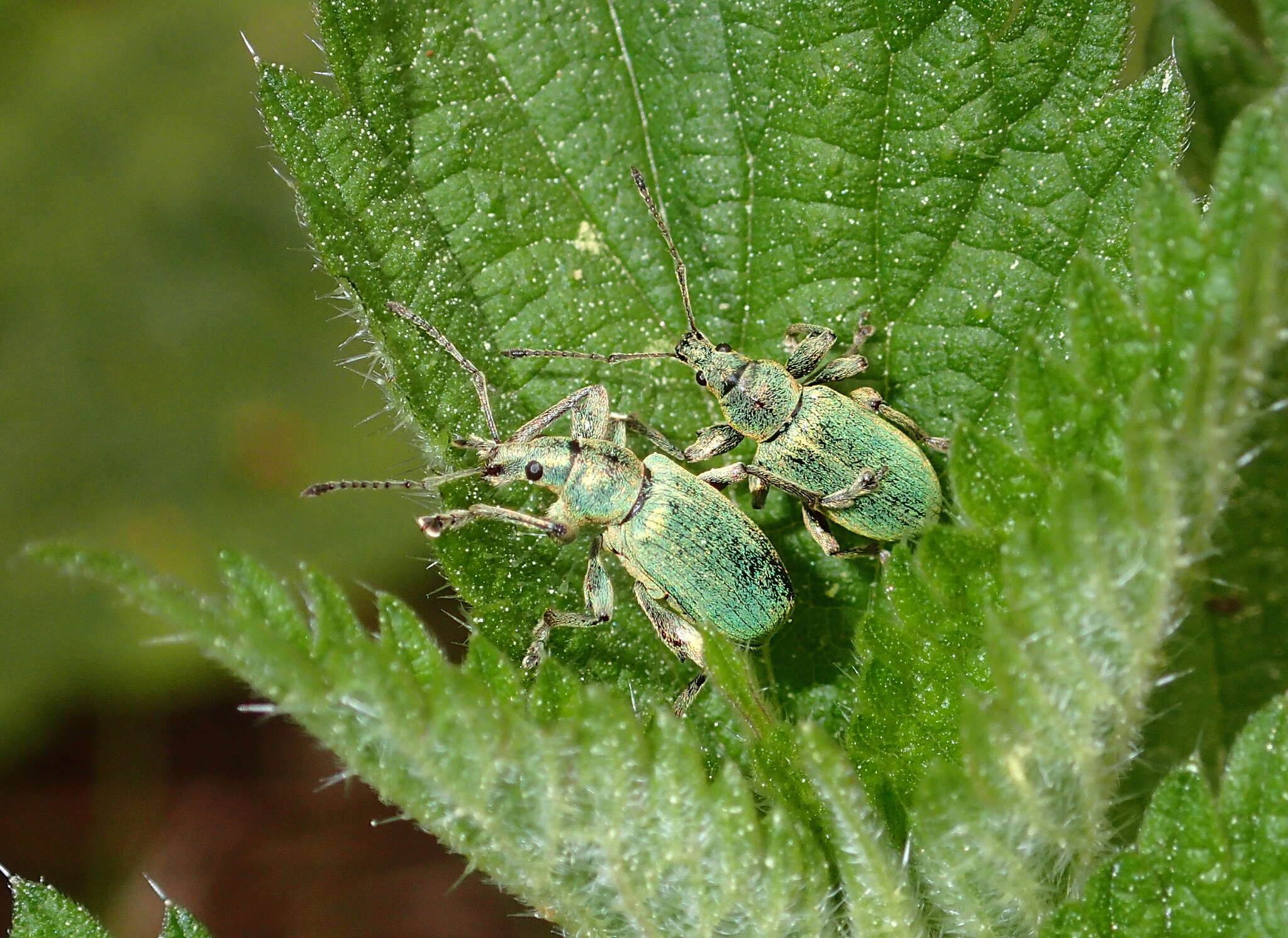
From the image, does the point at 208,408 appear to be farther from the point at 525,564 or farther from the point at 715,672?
the point at 715,672

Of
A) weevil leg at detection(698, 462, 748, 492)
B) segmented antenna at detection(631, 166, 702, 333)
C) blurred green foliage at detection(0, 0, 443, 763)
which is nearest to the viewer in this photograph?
segmented antenna at detection(631, 166, 702, 333)

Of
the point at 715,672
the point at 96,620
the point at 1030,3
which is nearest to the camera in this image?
the point at 715,672

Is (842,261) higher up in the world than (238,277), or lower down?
lower down

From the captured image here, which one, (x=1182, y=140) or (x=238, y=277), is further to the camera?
(x=238, y=277)

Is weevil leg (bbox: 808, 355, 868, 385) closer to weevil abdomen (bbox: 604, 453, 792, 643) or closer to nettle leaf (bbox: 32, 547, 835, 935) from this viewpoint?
weevil abdomen (bbox: 604, 453, 792, 643)

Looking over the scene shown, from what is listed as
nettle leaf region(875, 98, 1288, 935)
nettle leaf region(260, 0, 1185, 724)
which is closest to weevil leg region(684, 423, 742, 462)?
nettle leaf region(260, 0, 1185, 724)

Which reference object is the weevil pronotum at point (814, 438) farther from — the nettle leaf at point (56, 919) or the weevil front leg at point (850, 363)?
the nettle leaf at point (56, 919)

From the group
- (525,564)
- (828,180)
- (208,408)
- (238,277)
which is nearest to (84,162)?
(238,277)
